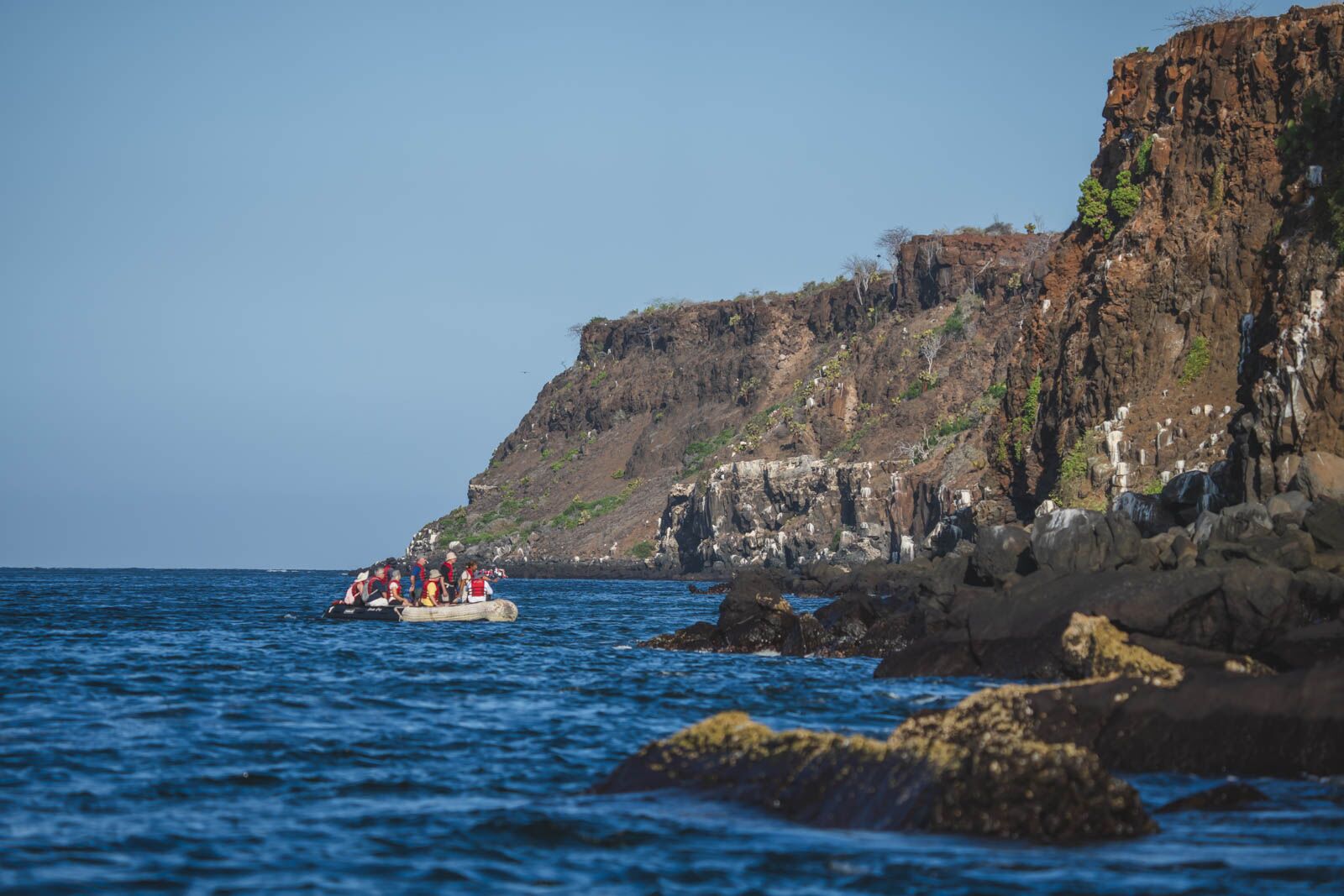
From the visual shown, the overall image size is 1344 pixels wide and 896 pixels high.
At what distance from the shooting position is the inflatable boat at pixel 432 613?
42.8m

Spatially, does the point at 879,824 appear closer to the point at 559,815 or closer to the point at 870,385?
the point at 559,815

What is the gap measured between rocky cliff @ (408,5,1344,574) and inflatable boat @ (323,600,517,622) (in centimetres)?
2038

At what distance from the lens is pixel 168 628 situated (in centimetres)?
3888

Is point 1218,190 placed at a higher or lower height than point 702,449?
higher

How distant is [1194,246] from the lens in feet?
169

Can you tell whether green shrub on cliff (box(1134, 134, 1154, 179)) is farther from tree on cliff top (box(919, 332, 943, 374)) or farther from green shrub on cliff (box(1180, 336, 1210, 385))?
tree on cliff top (box(919, 332, 943, 374))

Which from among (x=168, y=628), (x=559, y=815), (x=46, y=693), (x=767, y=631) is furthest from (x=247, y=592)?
(x=559, y=815)

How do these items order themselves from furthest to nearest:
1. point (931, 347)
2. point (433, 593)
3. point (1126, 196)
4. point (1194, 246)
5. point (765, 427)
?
point (765, 427), point (931, 347), point (1126, 196), point (1194, 246), point (433, 593)

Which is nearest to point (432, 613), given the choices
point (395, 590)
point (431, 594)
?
point (431, 594)

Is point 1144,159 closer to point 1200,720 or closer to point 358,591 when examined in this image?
point 358,591

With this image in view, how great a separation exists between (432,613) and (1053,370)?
97.1 ft

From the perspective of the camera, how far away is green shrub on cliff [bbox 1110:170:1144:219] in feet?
185

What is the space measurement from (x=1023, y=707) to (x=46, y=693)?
1520cm

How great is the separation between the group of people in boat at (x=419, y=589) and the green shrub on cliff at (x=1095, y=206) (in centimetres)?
3109
